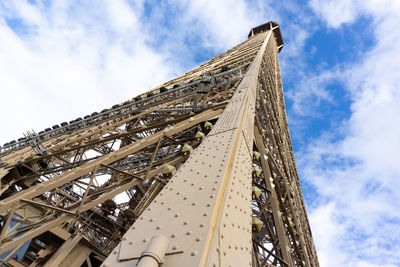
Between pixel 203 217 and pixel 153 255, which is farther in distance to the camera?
pixel 203 217

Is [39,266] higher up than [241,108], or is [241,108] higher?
[241,108]

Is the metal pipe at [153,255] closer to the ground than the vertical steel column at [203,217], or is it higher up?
closer to the ground

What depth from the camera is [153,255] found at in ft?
4.85

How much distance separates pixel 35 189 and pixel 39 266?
2933 mm

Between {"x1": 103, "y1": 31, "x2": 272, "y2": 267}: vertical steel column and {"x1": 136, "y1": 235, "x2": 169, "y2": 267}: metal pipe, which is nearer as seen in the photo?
{"x1": 136, "y1": 235, "x2": 169, "y2": 267}: metal pipe

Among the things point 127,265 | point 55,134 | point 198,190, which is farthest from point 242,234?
point 55,134

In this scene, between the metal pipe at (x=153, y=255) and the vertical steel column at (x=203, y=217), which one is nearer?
the metal pipe at (x=153, y=255)

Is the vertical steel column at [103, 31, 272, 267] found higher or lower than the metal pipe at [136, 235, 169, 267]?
higher

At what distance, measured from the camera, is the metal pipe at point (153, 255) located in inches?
56.9

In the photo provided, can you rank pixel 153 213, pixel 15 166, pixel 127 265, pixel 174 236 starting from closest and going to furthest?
1. pixel 127 265
2. pixel 174 236
3. pixel 153 213
4. pixel 15 166

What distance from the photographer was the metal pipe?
1446mm

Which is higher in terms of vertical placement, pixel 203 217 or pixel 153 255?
pixel 203 217

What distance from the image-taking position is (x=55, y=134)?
10.8m

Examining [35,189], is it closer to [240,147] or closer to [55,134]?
[240,147]
